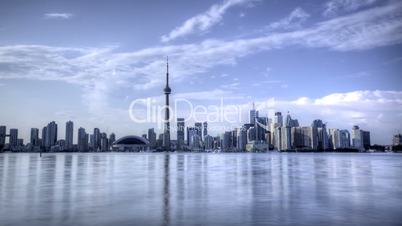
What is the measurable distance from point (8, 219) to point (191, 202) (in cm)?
883

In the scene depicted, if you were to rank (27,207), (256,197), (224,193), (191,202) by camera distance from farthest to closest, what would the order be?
(224,193), (256,197), (191,202), (27,207)

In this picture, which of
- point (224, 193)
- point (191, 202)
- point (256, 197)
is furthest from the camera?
point (224, 193)

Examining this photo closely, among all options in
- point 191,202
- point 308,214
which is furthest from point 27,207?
point 308,214

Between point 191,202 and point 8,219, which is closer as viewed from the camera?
point 8,219

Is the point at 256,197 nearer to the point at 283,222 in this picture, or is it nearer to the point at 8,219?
the point at 283,222

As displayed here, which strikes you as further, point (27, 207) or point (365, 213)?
point (27, 207)

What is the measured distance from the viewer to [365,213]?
51.9 ft

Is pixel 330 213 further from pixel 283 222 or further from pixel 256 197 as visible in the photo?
pixel 256 197

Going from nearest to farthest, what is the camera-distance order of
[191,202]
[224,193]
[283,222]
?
[283,222], [191,202], [224,193]

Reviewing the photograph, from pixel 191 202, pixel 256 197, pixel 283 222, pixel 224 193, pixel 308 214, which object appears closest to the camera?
pixel 283 222

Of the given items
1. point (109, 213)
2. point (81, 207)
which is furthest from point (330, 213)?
point (81, 207)

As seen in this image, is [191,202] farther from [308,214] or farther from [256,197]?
[308,214]

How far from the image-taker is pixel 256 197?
20.6 metres

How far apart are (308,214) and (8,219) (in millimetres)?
12878
